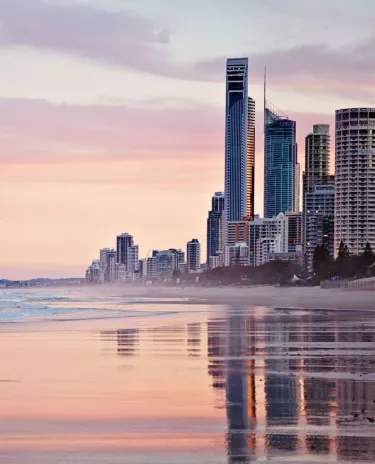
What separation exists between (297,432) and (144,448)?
A: 223cm

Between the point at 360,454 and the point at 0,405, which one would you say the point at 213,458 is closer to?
the point at 360,454

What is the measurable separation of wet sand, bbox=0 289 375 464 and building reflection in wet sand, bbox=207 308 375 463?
0.07ft

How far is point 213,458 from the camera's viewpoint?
37.1ft

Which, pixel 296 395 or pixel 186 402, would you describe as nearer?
pixel 186 402

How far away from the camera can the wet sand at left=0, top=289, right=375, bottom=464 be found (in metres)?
11.8

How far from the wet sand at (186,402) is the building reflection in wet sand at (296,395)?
2cm

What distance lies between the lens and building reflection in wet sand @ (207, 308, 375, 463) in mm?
12086

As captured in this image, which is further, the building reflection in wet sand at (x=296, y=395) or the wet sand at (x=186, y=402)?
the building reflection in wet sand at (x=296, y=395)

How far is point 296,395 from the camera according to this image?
17.0 metres

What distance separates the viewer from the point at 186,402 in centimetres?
1636

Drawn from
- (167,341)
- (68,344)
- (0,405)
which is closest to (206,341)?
(167,341)

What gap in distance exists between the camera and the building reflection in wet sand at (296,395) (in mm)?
12086

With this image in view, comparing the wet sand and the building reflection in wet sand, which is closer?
the wet sand

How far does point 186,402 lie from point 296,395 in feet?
6.76
